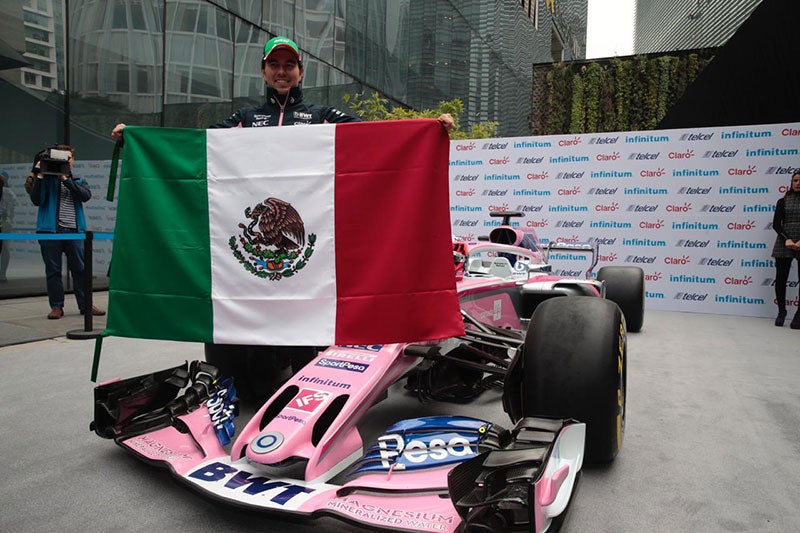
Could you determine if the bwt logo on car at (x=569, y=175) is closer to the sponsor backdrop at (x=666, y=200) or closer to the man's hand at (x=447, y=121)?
the sponsor backdrop at (x=666, y=200)

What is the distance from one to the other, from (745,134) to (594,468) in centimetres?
716

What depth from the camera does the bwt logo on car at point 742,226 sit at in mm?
7680

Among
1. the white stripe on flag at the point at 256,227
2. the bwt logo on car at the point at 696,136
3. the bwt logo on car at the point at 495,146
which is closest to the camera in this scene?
the white stripe on flag at the point at 256,227

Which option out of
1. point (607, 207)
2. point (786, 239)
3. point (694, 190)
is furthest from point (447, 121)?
point (694, 190)

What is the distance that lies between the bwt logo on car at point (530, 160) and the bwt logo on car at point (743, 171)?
2719mm

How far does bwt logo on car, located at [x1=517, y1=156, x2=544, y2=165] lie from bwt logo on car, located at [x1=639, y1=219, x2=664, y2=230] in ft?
6.19

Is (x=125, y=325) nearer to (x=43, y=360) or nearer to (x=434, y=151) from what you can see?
(x=434, y=151)

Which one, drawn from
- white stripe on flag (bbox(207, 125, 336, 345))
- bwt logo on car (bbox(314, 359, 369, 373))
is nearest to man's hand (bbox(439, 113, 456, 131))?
white stripe on flag (bbox(207, 125, 336, 345))

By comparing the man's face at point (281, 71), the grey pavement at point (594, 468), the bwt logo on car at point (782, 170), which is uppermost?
the bwt logo on car at point (782, 170)

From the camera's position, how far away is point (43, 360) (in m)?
4.21

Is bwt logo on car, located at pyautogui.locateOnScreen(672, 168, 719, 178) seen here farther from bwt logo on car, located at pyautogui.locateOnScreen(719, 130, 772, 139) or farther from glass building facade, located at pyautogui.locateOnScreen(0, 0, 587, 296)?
glass building facade, located at pyautogui.locateOnScreen(0, 0, 587, 296)

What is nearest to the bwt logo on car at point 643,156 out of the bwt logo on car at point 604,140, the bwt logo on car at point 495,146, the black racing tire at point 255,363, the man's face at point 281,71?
the bwt logo on car at point 604,140

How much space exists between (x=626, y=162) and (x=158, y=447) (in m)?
7.98

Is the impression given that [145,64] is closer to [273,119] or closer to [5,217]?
[5,217]
